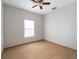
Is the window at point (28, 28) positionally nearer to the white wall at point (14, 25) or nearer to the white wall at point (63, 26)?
the white wall at point (14, 25)

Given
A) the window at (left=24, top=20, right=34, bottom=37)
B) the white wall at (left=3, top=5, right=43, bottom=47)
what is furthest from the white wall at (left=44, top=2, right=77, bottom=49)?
the white wall at (left=3, top=5, right=43, bottom=47)

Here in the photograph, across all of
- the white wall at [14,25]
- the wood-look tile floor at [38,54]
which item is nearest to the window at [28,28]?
the white wall at [14,25]

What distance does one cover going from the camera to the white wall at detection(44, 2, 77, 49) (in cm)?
349

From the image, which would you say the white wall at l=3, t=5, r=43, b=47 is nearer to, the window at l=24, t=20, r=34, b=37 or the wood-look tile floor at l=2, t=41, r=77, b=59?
the window at l=24, t=20, r=34, b=37

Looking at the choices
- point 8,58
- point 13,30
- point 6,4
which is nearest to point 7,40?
point 13,30

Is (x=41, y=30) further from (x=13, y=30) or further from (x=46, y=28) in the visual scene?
(x=13, y=30)

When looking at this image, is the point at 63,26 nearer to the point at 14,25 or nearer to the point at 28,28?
the point at 28,28

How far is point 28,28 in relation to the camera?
4742 millimetres

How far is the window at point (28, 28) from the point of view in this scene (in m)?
4.52

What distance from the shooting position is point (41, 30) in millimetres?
5734

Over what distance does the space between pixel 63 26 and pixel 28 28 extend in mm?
2722

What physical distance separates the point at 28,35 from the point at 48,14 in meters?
2.63

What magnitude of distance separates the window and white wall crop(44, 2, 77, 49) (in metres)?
1.42

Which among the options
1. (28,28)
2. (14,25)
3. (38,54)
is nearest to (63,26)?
(38,54)
